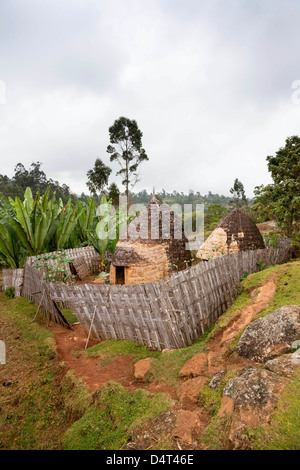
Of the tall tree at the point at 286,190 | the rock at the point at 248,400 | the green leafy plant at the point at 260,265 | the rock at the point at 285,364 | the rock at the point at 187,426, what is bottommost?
the rock at the point at 187,426

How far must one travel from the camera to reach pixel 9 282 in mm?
→ 8938

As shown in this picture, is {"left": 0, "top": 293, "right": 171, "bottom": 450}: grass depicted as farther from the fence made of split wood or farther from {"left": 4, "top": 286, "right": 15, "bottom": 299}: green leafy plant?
{"left": 4, "top": 286, "right": 15, "bottom": 299}: green leafy plant

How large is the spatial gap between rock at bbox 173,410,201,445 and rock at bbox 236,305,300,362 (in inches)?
40.0

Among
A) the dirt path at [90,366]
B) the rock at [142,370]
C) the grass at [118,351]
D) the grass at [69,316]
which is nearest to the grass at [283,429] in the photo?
the rock at [142,370]

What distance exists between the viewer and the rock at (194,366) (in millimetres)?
3247

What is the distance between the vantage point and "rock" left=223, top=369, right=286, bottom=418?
2026 mm

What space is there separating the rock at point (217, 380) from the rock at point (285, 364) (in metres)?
0.55

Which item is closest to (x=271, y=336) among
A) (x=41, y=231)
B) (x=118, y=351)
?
(x=118, y=351)

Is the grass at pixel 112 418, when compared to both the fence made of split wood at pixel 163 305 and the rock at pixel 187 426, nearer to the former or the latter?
the rock at pixel 187 426

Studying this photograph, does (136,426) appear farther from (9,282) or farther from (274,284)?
(9,282)

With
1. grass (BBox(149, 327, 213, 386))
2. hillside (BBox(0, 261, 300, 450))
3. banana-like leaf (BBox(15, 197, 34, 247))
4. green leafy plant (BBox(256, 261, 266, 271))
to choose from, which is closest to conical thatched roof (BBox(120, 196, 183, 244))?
green leafy plant (BBox(256, 261, 266, 271))

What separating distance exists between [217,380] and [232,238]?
659 cm

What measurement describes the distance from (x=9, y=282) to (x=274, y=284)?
8.73 meters

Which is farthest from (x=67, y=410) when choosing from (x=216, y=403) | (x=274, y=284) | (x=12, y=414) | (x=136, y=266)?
(x=136, y=266)
